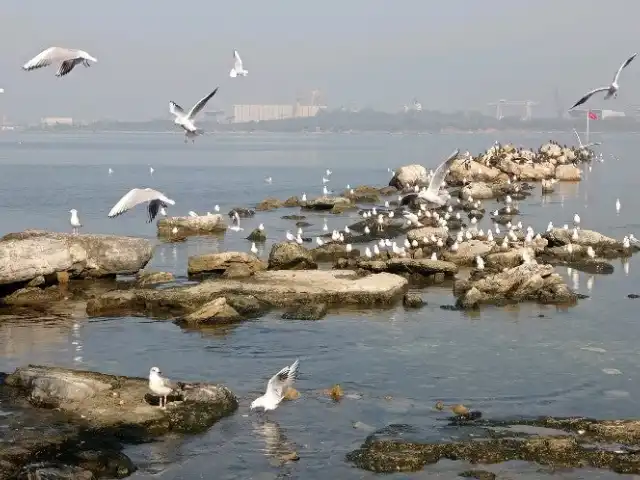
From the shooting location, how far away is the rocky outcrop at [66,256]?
24109 mm

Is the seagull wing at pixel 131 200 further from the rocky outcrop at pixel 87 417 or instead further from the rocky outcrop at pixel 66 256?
the rocky outcrop at pixel 87 417

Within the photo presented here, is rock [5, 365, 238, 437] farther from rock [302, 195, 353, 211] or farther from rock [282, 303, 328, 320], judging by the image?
rock [302, 195, 353, 211]

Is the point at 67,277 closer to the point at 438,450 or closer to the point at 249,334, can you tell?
the point at 249,334

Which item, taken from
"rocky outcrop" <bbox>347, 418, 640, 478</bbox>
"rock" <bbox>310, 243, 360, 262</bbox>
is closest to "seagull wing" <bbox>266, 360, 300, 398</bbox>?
"rocky outcrop" <bbox>347, 418, 640, 478</bbox>

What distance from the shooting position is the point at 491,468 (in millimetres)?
12406

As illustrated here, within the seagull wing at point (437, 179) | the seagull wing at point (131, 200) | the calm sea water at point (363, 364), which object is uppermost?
the seagull wing at point (437, 179)

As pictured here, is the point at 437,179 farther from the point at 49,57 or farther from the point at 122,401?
the point at 122,401

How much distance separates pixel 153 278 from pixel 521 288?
10451 mm

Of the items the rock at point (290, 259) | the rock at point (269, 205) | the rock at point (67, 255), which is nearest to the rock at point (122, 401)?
the rock at point (67, 255)

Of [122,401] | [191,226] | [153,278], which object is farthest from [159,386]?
[191,226]

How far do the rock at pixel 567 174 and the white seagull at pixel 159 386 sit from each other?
198 ft

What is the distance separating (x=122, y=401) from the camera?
572 inches

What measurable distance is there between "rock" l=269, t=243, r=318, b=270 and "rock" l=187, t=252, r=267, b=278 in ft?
1.27

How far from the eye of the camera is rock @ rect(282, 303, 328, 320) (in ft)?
71.3
